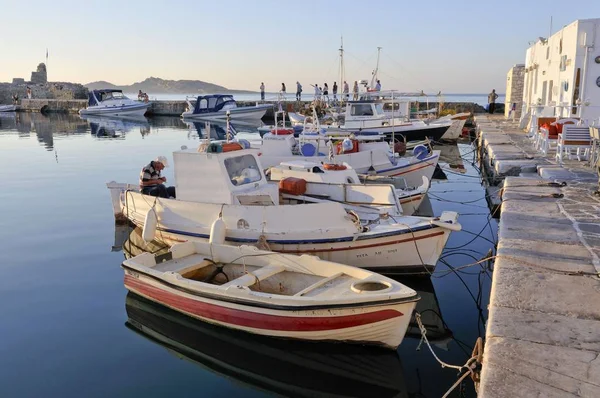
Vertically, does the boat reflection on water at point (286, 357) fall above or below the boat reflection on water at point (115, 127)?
below

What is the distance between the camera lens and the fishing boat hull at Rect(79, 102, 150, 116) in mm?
48625

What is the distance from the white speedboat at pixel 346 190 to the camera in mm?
9164

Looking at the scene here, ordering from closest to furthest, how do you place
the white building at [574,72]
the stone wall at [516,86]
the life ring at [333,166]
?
the life ring at [333,166] < the white building at [574,72] < the stone wall at [516,86]

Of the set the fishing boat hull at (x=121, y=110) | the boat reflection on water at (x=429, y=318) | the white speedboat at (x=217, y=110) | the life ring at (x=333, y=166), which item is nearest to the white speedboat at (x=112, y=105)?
the fishing boat hull at (x=121, y=110)

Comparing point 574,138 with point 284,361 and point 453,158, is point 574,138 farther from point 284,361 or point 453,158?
point 453,158

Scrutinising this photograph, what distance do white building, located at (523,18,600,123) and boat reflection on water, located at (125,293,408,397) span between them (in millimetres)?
11478

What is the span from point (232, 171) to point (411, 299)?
15.0ft

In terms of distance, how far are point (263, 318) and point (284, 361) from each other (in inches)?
20.4

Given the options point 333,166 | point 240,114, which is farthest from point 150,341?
point 240,114

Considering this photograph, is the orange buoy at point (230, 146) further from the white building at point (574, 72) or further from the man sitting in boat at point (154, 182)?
the white building at point (574, 72)

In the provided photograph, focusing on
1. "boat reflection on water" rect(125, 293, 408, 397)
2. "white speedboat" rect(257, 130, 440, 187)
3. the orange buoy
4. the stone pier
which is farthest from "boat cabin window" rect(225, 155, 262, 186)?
the stone pier

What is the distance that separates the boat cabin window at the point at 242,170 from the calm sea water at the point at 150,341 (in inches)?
100

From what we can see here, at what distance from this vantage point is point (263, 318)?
580 centimetres

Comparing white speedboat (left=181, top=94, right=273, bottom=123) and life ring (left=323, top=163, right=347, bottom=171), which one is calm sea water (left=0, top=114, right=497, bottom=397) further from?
white speedboat (left=181, top=94, right=273, bottom=123)
